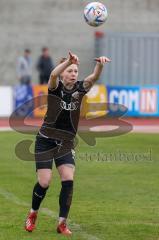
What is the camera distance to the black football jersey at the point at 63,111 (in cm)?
930

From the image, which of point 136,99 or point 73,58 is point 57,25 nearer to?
point 136,99

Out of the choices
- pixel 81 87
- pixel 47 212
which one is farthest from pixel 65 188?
pixel 47 212

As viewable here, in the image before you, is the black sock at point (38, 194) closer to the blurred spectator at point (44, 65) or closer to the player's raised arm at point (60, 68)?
the player's raised arm at point (60, 68)

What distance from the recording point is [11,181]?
13.8 meters

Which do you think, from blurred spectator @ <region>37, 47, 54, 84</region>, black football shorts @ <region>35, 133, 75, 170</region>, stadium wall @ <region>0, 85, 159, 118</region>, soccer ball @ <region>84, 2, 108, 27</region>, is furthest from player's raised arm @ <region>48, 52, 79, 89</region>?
blurred spectator @ <region>37, 47, 54, 84</region>

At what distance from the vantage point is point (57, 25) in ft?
123

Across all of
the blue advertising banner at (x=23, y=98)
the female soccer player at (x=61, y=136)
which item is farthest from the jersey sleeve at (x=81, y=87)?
the blue advertising banner at (x=23, y=98)

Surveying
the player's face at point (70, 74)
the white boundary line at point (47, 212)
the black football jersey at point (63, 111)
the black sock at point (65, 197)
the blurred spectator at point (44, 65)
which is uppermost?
the player's face at point (70, 74)

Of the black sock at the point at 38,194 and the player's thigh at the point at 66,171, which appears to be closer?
the player's thigh at the point at 66,171

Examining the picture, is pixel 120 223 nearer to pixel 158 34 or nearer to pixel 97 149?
pixel 97 149

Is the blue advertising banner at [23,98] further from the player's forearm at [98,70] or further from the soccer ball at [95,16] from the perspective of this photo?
the player's forearm at [98,70]

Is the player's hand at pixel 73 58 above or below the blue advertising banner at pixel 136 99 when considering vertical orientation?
above

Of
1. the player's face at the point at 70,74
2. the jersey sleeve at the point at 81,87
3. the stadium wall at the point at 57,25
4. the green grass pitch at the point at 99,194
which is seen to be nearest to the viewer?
the player's face at the point at 70,74

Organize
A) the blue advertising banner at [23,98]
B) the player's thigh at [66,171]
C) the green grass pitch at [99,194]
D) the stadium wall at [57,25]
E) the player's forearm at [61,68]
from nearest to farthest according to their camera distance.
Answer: the player's forearm at [61,68]
the player's thigh at [66,171]
the green grass pitch at [99,194]
the blue advertising banner at [23,98]
the stadium wall at [57,25]
